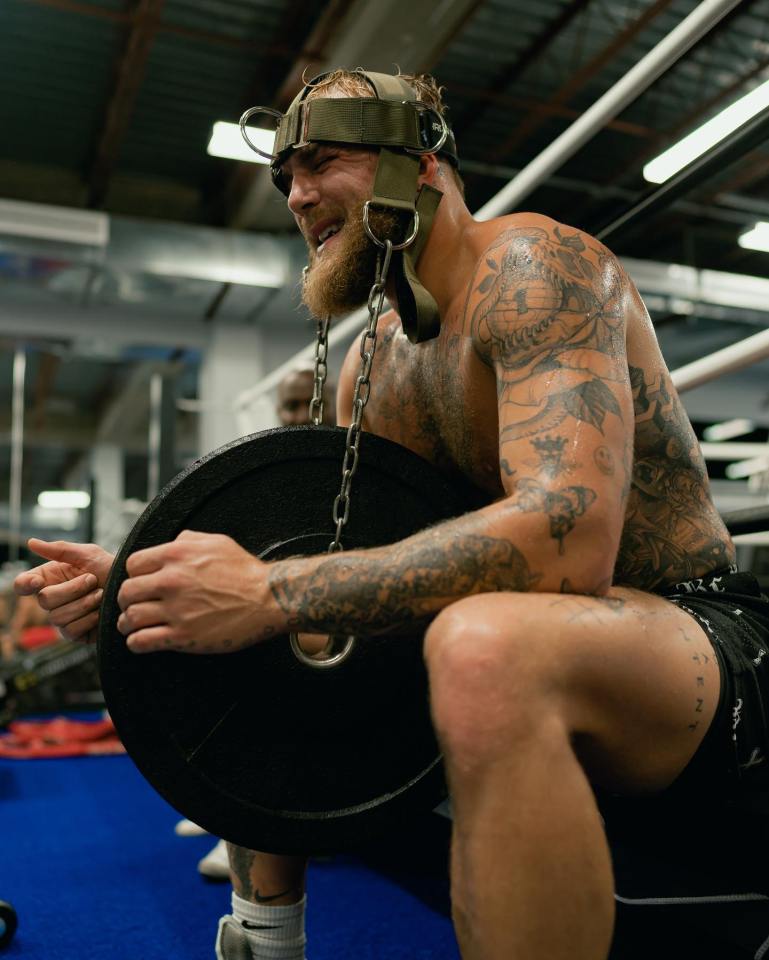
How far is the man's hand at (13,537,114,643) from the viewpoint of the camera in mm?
1289

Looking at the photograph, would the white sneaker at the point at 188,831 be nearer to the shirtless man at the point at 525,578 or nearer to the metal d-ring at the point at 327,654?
the shirtless man at the point at 525,578

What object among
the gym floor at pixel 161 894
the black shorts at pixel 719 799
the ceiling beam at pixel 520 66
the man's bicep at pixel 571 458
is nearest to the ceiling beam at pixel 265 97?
the ceiling beam at pixel 520 66

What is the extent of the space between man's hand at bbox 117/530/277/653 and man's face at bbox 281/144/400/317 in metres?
0.58

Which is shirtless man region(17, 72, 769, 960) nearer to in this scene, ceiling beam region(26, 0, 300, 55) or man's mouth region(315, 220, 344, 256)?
man's mouth region(315, 220, 344, 256)

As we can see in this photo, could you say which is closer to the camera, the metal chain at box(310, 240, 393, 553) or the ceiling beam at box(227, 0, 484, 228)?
the metal chain at box(310, 240, 393, 553)

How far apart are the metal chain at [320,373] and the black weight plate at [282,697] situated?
0.56 feet

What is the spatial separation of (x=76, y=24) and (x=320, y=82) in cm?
420

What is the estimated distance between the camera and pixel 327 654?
1.19m

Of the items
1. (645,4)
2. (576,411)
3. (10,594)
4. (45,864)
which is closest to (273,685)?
(576,411)

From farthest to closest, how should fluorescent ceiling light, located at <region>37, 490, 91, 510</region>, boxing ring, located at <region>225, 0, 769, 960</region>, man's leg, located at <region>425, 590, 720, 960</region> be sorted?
fluorescent ceiling light, located at <region>37, 490, 91, 510</region>
boxing ring, located at <region>225, 0, 769, 960</region>
man's leg, located at <region>425, 590, 720, 960</region>

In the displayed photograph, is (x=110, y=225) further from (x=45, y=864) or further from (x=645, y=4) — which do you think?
(x=45, y=864)

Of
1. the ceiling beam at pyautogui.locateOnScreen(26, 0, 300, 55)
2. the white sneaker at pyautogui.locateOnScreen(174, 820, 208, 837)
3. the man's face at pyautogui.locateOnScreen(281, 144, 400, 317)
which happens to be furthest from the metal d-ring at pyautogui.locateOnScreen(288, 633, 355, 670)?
the ceiling beam at pyautogui.locateOnScreen(26, 0, 300, 55)

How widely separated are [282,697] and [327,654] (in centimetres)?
9

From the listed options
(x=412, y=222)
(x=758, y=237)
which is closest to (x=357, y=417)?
(x=412, y=222)
